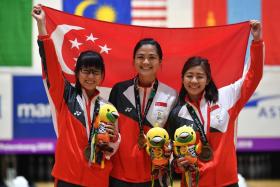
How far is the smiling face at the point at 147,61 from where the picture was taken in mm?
3289

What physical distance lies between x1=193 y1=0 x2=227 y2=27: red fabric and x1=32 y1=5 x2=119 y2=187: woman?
331 centimetres

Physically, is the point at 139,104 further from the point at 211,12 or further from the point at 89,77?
the point at 211,12

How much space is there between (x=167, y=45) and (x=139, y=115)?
2.37 feet

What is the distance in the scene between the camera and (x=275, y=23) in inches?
251

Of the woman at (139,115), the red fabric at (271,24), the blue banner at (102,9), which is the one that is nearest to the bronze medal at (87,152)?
the woman at (139,115)

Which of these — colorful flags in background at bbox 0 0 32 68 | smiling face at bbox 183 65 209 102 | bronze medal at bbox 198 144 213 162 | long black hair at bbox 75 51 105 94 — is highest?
colorful flags in background at bbox 0 0 32 68

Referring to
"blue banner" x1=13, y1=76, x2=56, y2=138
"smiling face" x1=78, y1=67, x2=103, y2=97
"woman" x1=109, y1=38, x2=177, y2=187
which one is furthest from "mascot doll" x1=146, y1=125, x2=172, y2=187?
"blue banner" x1=13, y1=76, x2=56, y2=138

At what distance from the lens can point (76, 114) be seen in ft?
10.6

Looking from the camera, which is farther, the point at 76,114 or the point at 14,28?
the point at 14,28

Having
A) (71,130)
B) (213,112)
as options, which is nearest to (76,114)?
(71,130)

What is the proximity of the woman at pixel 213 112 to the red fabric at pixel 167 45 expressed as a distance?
286 mm

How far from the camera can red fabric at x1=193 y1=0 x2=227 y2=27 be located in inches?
251

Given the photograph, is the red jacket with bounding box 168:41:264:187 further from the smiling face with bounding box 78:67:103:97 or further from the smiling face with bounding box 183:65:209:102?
the smiling face with bounding box 78:67:103:97

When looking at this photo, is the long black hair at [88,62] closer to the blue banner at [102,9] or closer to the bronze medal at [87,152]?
the bronze medal at [87,152]
